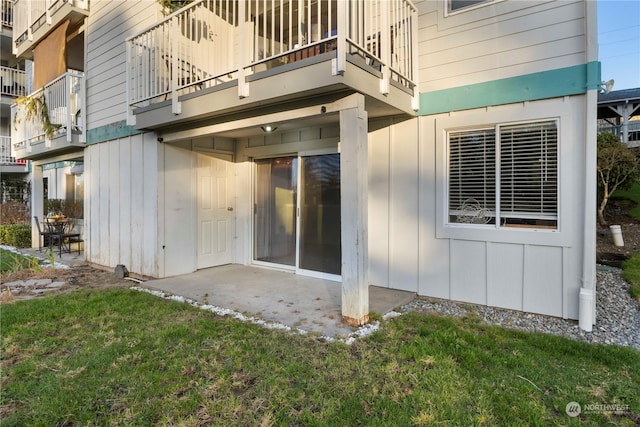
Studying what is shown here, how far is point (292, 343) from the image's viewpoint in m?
3.32

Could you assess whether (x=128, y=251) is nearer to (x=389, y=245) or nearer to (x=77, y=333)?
(x=77, y=333)

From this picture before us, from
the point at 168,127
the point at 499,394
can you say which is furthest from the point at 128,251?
the point at 499,394

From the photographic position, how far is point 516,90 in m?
4.14

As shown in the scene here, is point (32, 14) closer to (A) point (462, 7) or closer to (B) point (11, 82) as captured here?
(B) point (11, 82)

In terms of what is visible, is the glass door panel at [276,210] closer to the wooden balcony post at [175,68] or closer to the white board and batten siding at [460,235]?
the white board and batten siding at [460,235]

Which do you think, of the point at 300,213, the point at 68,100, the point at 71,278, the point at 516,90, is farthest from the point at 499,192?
the point at 68,100

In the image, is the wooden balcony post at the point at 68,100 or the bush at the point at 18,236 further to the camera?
the bush at the point at 18,236

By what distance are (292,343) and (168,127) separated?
4.24 meters

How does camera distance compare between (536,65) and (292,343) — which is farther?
(536,65)

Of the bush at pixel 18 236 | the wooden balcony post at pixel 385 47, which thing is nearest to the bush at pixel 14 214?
the bush at pixel 18 236

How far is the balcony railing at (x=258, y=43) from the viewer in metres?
3.57

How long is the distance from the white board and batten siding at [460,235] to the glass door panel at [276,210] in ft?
5.46

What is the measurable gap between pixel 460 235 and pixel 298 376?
2.87m

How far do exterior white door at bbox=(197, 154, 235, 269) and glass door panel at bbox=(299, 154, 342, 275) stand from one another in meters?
1.74
